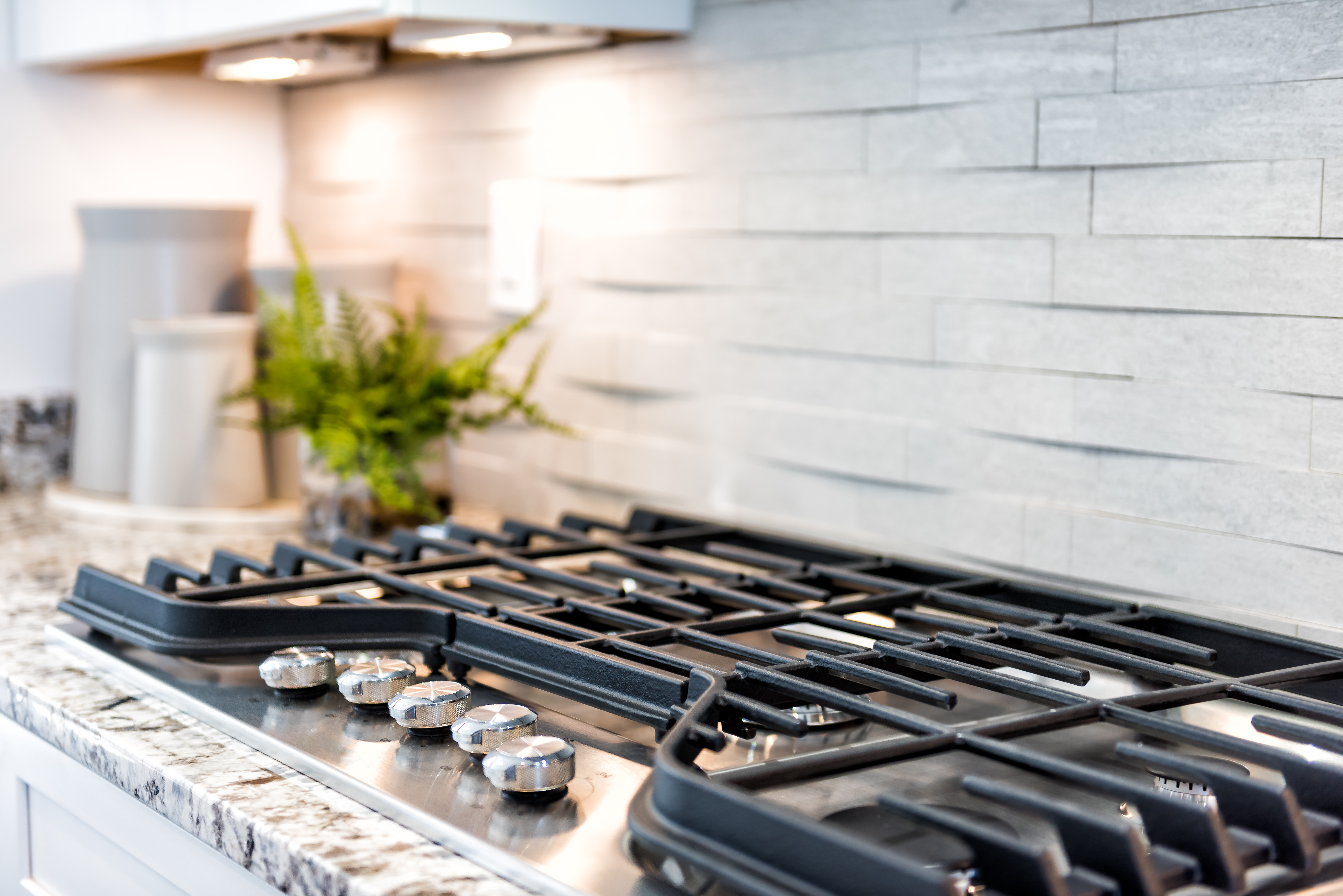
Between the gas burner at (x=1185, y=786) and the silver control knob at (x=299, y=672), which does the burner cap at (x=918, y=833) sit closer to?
the gas burner at (x=1185, y=786)

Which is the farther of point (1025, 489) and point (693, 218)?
point (693, 218)

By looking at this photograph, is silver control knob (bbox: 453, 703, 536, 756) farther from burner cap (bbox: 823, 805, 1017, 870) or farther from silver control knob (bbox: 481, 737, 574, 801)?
burner cap (bbox: 823, 805, 1017, 870)

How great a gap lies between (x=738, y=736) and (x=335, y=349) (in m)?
0.93

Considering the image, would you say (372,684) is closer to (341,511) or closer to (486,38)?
(341,511)

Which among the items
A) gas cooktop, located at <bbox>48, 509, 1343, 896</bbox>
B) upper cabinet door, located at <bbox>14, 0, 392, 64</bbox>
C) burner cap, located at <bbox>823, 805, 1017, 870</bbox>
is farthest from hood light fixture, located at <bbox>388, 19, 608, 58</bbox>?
burner cap, located at <bbox>823, 805, 1017, 870</bbox>

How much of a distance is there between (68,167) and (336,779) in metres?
1.39

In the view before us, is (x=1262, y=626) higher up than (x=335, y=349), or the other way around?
(x=335, y=349)

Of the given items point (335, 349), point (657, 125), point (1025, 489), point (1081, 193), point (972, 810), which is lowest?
point (972, 810)

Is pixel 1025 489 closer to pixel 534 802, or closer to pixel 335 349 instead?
pixel 534 802

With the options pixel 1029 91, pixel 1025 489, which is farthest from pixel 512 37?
pixel 1025 489

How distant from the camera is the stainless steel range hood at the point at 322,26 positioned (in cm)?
129

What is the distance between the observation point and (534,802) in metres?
0.70

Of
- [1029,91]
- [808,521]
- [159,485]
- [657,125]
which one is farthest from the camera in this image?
[159,485]

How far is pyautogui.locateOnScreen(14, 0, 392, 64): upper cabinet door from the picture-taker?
4.31 feet
